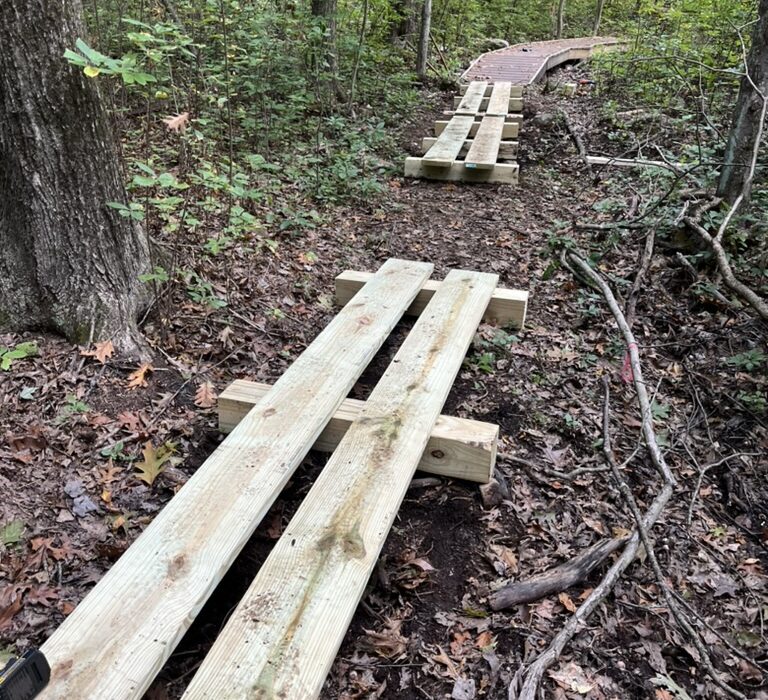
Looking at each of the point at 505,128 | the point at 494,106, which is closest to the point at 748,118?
the point at 505,128

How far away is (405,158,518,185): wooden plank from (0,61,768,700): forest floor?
280 centimetres

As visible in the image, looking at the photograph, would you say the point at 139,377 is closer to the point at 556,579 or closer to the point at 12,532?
the point at 12,532

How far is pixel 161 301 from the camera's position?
11.7 ft

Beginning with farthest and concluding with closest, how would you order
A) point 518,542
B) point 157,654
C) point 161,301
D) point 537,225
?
point 537,225 → point 161,301 → point 518,542 → point 157,654

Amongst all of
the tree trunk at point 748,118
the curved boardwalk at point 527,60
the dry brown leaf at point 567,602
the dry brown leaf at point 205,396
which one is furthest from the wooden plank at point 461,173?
the curved boardwalk at point 527,60

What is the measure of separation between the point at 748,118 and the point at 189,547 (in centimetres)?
522

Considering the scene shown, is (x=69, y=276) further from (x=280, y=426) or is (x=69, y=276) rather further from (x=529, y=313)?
(x=529, y=313)

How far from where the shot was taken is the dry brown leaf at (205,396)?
3186 millimetres

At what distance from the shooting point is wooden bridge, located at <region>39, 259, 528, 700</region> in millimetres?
1617

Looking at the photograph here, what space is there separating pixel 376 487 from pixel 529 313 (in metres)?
2.63

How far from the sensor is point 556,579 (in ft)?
7.76

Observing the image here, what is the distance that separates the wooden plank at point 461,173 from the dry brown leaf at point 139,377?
5.23 m

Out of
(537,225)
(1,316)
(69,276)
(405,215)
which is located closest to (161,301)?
(69,276)

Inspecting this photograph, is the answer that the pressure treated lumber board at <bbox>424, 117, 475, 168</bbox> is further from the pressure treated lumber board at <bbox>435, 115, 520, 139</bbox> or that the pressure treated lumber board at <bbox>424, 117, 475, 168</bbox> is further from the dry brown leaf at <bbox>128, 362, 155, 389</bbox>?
the dry brown leaf at <bbox>128, 362, 155, 389</bbox>
